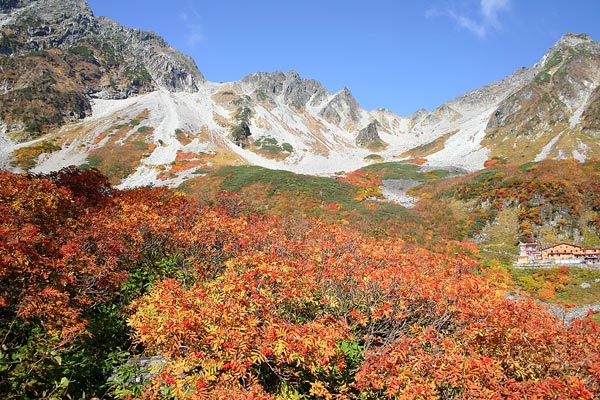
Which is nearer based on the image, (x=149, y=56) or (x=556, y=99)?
(x=556, y=99)

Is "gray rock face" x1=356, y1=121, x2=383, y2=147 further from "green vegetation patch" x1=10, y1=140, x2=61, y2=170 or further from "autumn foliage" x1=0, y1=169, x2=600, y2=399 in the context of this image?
"autumn foliage" x1=0, y1=169, x2=600, y2=399

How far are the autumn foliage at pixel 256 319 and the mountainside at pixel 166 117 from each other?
166ft

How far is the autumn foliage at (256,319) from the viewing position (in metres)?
6.60

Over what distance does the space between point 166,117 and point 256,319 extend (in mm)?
113551

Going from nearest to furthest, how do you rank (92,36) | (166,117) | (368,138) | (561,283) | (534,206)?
(561,283), (534,206), (166,117), (92,36), (368,138)

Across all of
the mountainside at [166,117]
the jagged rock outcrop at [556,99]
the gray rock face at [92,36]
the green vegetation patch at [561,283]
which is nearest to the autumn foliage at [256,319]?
the green vegetation patch at [561,283]

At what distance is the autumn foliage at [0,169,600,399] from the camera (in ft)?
21.6

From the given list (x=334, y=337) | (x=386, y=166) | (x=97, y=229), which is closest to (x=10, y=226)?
(x=97, y=229)

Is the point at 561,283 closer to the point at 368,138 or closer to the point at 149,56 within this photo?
the point at 368,138

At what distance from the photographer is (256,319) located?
7.00 metres

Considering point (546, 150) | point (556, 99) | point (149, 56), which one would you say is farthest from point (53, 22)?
point (556, 99)

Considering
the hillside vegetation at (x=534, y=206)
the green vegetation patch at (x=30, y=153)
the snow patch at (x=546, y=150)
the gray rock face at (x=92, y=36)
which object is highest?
the gray rock face at (x=92, y=36)

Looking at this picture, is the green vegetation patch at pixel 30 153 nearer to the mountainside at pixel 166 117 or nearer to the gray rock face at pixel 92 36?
the mountainside at pixel 166 117

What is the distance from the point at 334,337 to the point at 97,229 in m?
9.01
